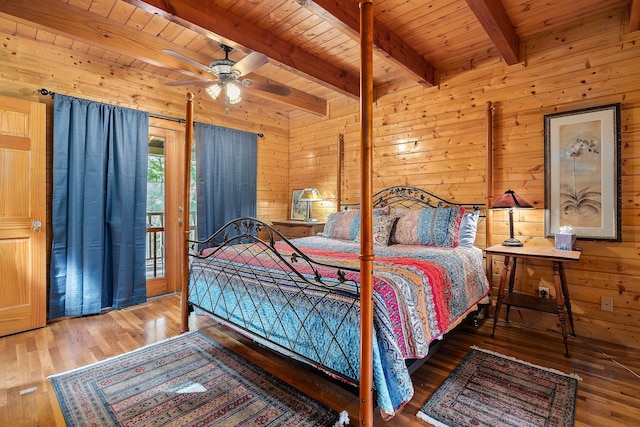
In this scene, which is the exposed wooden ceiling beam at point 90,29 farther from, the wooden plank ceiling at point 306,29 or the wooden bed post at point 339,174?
the wooden bed post at point 339,174

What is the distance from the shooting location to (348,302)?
1.64 meters

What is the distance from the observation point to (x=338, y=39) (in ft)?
9.92

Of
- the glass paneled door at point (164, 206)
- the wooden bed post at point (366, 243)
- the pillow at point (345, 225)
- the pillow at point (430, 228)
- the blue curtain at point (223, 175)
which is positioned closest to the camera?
the wooden bed post at point (366, 243)

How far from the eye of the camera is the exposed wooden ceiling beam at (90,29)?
233 cm

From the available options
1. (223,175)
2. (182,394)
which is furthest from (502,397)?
(223,175)

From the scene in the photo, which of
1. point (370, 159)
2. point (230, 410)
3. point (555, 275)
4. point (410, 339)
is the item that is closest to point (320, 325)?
point (410, 339)

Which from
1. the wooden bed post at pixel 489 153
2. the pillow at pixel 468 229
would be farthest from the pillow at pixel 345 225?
the wooden bed post at pixel 489 153

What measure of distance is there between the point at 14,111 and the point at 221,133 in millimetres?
2071

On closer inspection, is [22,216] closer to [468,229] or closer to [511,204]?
[468,229]

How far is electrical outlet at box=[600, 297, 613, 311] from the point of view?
2.58 m

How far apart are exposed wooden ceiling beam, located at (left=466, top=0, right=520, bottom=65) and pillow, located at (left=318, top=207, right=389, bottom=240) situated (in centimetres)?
180

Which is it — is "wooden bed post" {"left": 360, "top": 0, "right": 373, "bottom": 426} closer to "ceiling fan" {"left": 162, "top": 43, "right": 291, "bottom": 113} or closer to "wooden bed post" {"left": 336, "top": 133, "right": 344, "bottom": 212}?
"ceiling fan" {"left": 162, "top": 43, "right": 291, "bottom": 113}

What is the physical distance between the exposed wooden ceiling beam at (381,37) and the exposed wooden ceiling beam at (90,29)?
1.29 m

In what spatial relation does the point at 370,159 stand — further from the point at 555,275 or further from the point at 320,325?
the point at 555,275
